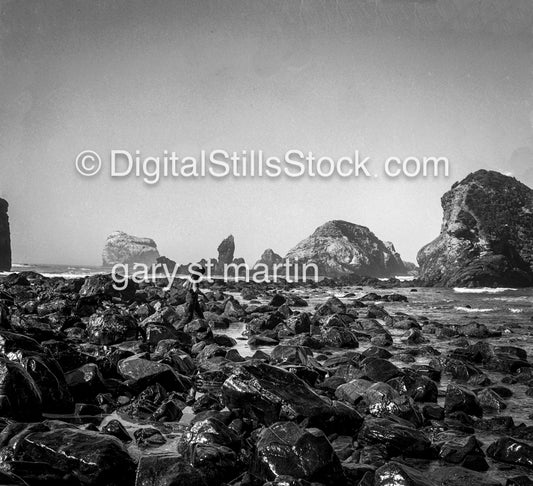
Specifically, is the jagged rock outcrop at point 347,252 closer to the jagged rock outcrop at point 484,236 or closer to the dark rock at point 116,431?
the jagged rock outcrop at point 484,236

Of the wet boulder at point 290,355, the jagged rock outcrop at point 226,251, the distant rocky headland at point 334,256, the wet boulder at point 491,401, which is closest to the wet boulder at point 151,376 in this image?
the wet boulder at point 290,355

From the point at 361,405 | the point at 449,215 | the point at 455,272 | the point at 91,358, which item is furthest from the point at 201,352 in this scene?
the point at 449,215

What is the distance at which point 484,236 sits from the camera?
2280 inches

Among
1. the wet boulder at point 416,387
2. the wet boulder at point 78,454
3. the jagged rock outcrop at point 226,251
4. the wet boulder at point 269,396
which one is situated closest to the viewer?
the wet boulder at point 78,454

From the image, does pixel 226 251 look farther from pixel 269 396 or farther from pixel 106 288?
pixel 269 396

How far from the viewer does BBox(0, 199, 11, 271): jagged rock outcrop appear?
74.1 meters

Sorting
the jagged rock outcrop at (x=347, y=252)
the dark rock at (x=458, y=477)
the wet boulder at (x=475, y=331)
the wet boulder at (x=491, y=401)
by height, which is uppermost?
the jagged rock outcrop at (x=347, y=252)

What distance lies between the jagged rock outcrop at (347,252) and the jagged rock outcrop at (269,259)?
3.57 metres

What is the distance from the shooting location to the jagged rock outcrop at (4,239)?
74.1 m

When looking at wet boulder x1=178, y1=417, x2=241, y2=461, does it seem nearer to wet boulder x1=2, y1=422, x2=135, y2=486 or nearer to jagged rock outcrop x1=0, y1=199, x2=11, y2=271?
wet boulder x1=2, y1=422, x2=135, y2=486

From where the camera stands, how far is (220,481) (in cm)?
457

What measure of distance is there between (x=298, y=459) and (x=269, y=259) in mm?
127301

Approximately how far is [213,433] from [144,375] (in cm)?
318

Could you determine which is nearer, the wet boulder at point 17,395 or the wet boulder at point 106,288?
the wet boulder at point 17,395
